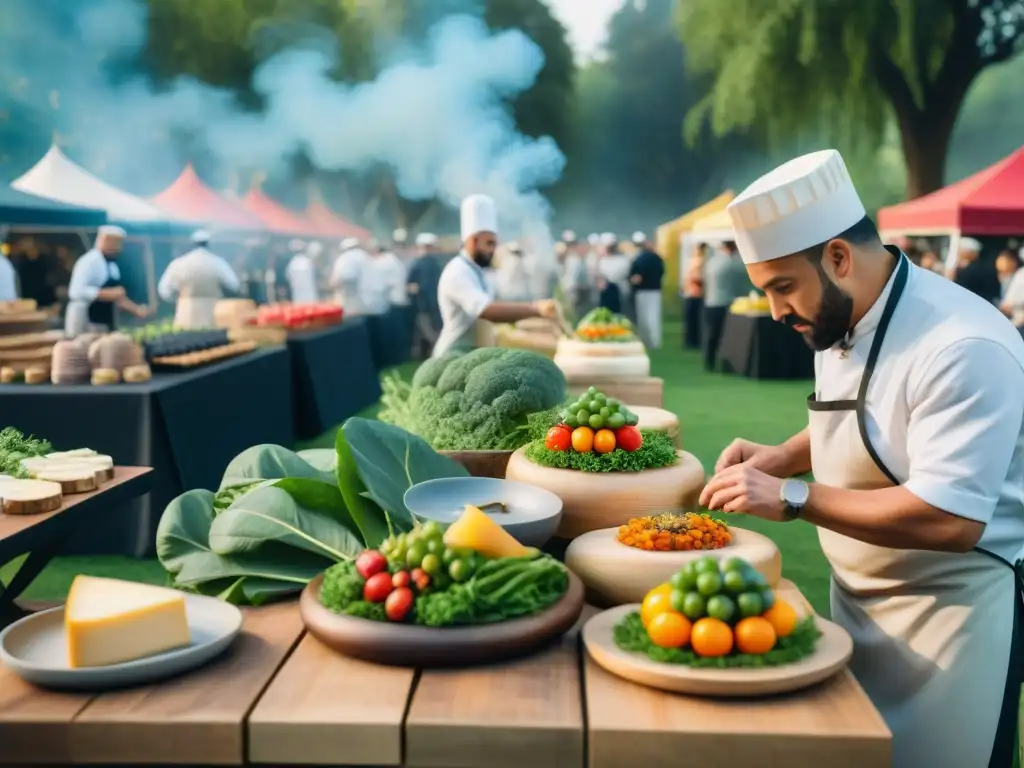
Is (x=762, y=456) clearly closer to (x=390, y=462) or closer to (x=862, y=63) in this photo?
(x=390, y=462)

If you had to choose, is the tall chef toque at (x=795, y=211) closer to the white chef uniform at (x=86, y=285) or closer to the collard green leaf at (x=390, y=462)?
the collard green leaf at (x=390, y=462)

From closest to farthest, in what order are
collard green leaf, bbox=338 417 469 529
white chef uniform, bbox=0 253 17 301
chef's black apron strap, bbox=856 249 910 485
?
chef's black apron strap, bbox=856 249 910 485 < collard green leaf, bbox=338 417 469 529 < white chef uniform, bbox=0 253 17 301

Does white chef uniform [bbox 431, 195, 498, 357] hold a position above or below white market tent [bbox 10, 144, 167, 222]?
below

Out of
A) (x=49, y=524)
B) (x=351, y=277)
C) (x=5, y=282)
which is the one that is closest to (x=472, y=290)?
(x=49, y=524)

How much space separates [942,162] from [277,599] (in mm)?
15727

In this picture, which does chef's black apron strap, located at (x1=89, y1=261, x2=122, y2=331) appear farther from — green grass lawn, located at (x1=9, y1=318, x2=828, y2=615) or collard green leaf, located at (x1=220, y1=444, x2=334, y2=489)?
collard green leaf, located at (x1=220, y1=444, x2=334, y2=489)

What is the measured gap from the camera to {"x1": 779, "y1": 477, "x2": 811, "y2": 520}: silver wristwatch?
5.16 ft

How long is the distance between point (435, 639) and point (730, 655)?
15.8 inches

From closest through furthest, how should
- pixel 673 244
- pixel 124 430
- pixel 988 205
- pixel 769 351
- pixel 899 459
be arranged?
pixel 899 459
pixel 124 430
pixel 988 205
pixel 769 351
pixel 673 244

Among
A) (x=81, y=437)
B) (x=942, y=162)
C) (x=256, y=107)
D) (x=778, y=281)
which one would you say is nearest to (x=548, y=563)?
(x=778, y=281)

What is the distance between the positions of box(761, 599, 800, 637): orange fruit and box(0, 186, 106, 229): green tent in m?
9.77

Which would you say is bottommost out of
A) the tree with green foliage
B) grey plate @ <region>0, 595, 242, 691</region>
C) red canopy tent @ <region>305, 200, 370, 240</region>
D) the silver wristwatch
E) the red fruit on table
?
grey plate @ <region>0, 595, 242, 691</region>

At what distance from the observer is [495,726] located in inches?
48.8

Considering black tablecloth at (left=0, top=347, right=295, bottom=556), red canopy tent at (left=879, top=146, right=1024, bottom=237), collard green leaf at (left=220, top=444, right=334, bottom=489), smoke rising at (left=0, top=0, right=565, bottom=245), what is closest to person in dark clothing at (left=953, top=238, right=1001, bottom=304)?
red canopy tent at (left=879, top=146, right=1024, bottom=237)
